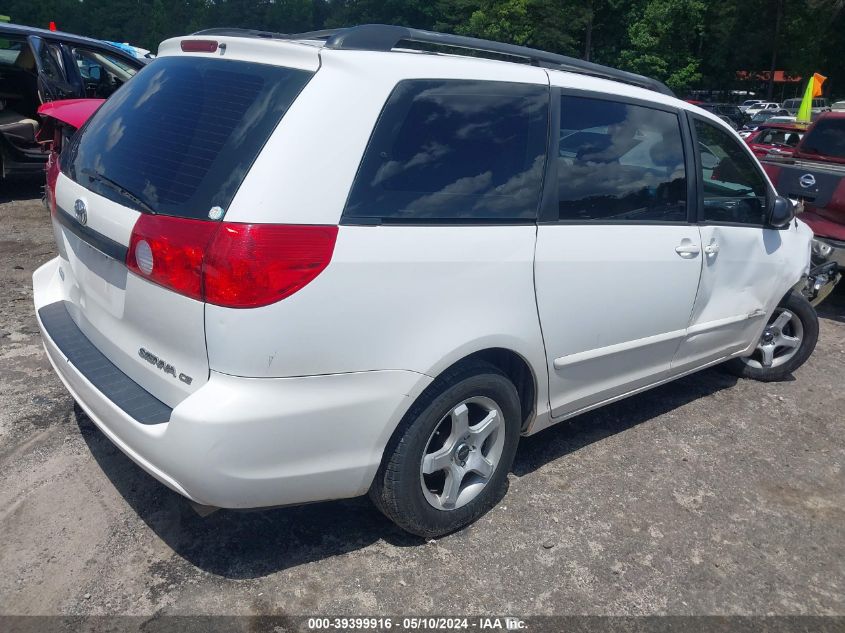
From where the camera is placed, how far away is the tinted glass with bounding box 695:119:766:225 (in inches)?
153

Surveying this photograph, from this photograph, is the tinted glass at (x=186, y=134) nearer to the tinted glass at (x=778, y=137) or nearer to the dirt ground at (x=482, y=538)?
the dirt ground at (x=482, y=538)

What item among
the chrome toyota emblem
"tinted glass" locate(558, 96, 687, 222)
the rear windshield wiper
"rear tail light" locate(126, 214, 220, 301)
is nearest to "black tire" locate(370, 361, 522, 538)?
"tinted glass" locate(558, 96, 687, 222)

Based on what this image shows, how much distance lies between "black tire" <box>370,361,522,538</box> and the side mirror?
7.40 feet

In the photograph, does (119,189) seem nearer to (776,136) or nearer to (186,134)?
(186,134)

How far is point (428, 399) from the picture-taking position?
2.65m

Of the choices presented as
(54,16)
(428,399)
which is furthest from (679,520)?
(54,16)

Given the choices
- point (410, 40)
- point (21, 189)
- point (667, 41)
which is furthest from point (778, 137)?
point (667, 41)

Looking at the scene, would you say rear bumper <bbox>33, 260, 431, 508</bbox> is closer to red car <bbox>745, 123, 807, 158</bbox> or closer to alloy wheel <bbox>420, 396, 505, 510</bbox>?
alloy wheel <bbox>420, 396, 505, 510</bbox>

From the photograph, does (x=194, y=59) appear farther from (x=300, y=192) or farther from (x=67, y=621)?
(x=67, y=621)

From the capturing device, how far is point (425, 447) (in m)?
2.67

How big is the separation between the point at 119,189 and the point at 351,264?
921mm

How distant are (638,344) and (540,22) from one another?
43040 millimetres

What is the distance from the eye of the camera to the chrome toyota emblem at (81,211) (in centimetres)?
267

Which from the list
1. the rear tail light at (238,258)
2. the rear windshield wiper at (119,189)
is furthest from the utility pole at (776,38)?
the rear tail light at (238,258)
